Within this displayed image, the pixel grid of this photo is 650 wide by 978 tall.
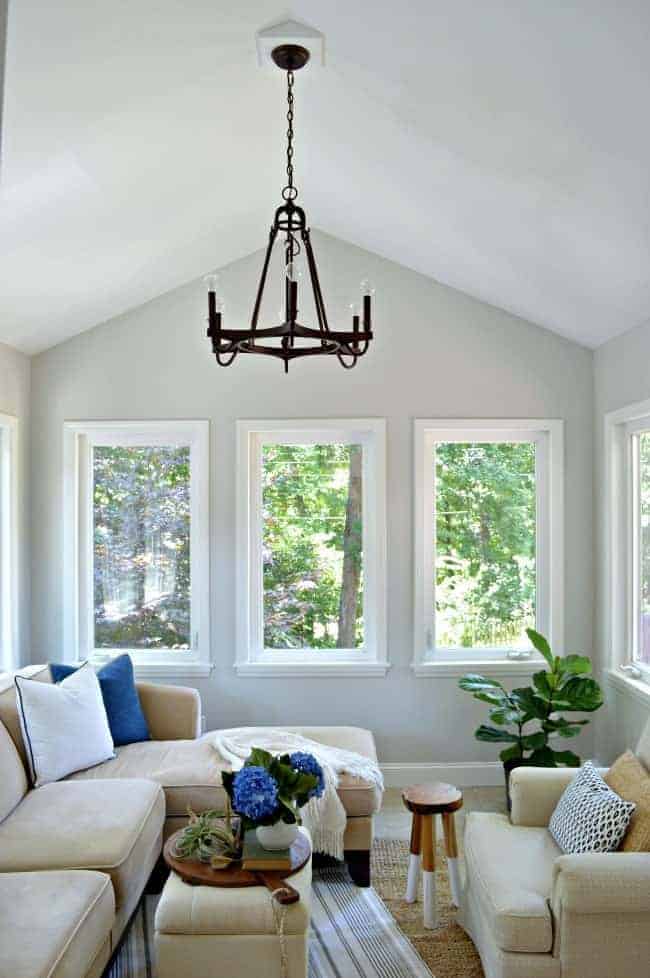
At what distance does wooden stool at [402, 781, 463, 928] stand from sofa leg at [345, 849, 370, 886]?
0.21m

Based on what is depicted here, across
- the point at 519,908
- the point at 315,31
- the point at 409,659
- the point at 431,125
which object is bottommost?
the point at 519,908

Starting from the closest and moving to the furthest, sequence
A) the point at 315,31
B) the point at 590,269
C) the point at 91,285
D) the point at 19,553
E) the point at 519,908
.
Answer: the point at 519,908 < the point at 315,31 < the point at 590,269 < the point at 91,285 < the point at 19,553

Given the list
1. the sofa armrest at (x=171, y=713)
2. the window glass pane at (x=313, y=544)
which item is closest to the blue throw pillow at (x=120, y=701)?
the sofa armrest at (x=171, y=713)

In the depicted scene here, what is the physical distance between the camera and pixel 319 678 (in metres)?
4.67

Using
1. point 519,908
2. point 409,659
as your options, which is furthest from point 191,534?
point 519,908

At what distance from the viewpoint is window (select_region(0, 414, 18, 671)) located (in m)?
4.41

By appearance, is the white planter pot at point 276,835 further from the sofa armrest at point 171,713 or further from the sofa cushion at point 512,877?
the sofa armrest at point 171,713

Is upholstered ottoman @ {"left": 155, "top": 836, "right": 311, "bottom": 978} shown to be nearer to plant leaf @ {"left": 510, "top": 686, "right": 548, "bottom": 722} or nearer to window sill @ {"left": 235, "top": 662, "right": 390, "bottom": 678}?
plant leaf @ {"left": 510, "top": 686, "right": 548, "bottom": 722}

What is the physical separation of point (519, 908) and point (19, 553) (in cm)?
322

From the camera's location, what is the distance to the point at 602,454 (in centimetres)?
450

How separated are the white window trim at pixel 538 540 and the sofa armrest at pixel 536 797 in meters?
1.56

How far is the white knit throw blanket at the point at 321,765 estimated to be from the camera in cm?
336

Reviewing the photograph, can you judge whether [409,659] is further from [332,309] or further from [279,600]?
[332,309]

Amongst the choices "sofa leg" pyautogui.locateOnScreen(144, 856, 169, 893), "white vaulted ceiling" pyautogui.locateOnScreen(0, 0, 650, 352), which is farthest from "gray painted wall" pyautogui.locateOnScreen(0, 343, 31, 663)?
"sofa leg" pyautogui.locateOnScreen(144, 856, 169, 893)
